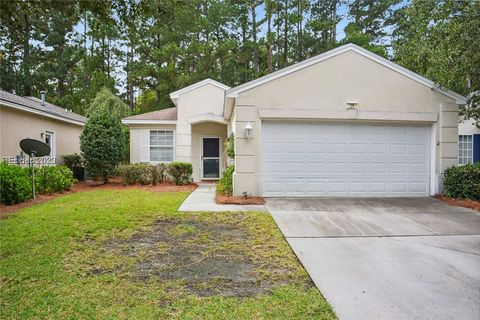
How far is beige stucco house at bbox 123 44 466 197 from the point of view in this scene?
9.21 m

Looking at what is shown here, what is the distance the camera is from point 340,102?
9344mm

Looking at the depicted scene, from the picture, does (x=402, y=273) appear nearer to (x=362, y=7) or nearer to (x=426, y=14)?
(x=426, y=14)

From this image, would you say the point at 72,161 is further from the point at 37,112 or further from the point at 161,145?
the point at 161,145

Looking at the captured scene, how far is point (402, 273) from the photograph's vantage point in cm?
400

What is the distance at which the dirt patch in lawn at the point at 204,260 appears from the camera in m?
3.73

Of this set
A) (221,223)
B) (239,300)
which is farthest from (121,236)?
(239,300)

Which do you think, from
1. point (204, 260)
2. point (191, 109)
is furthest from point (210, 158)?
point (204, 260)

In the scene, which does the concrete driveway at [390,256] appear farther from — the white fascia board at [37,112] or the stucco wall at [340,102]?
the white fascia board at [37,112]

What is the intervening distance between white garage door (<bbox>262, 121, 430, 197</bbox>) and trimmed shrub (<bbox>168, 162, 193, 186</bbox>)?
4.64m

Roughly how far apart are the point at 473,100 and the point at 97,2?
12024 mm

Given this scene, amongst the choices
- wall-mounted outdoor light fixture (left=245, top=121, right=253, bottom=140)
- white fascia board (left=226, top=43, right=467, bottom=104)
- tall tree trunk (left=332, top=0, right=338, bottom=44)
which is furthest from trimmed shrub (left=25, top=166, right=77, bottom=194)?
tall tree trunk (left=332, top=0, right=338, bottom=44)

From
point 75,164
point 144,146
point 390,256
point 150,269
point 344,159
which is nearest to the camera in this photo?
point 150,269

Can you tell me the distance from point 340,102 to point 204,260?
7.00 metres

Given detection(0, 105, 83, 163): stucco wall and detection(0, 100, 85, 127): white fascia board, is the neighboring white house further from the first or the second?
detection(0, 105, 83, 163): stucco wall
